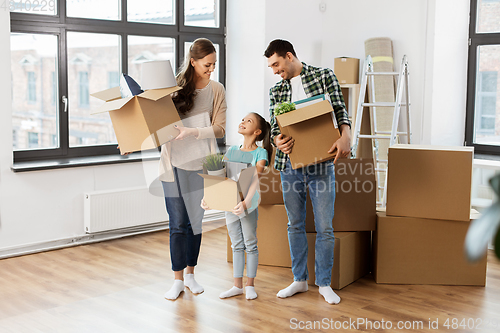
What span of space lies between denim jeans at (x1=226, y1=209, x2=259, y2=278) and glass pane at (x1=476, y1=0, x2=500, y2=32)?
2.76m

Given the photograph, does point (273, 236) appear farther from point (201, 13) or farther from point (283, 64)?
point (201, 13)

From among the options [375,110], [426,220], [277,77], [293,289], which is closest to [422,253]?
[426,220]

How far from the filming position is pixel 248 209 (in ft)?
8.17

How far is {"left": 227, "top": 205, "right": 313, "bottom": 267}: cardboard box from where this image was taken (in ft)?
10.3

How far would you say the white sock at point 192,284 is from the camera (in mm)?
2701

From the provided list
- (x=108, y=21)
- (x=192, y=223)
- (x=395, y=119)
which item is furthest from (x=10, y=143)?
(x=395, y=119)

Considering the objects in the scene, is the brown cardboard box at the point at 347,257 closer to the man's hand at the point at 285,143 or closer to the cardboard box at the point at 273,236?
the cardboard box at the point at 273,236

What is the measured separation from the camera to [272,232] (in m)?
3.18

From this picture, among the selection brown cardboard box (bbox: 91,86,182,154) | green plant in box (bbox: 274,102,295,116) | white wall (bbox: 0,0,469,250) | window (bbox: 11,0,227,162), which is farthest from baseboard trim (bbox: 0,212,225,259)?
green plant in box (bbox: 274,102,295,116)

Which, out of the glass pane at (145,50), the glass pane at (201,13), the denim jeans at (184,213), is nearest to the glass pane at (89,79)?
the glass pane at (145,50)

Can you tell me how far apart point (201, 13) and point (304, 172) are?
2.63 m

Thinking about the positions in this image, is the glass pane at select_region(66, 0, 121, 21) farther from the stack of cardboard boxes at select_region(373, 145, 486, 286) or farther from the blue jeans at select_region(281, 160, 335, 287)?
the stack of cardboard boxes at select_region(373, 145, 486, 286)

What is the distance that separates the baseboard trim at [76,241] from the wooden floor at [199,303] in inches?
4.3

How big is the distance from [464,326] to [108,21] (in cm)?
331
